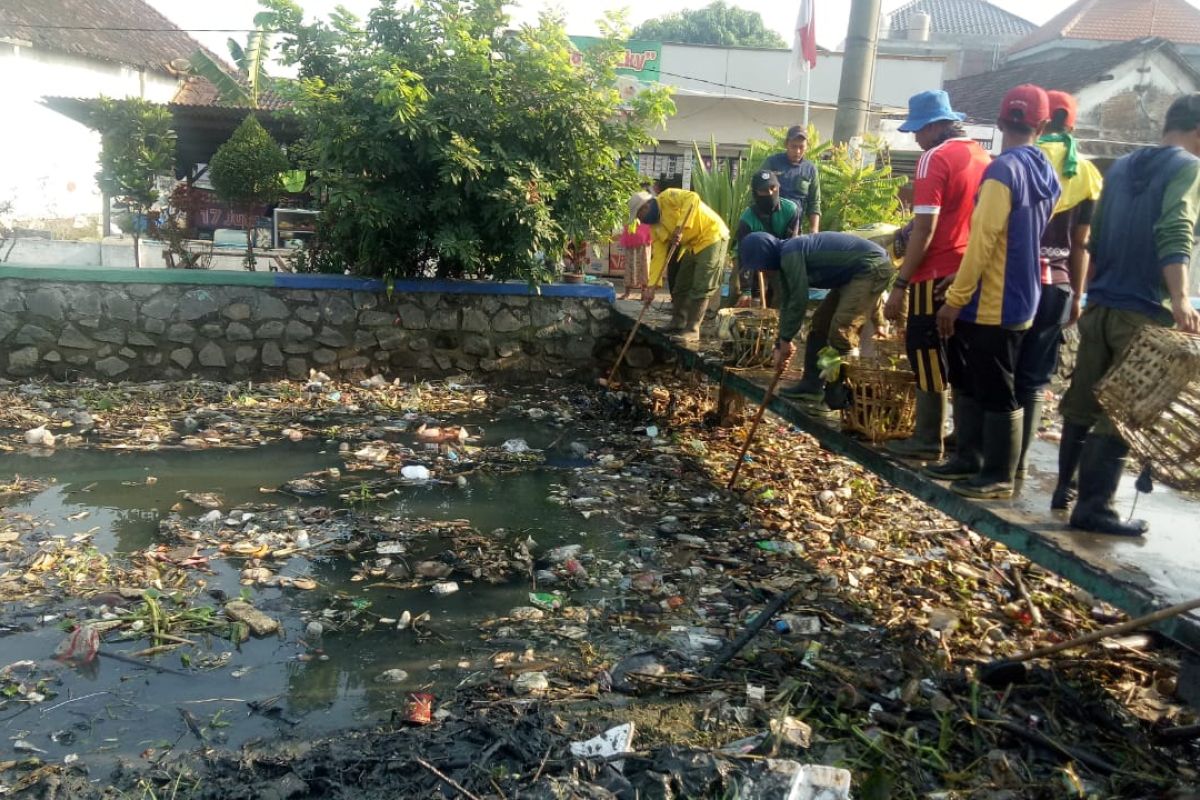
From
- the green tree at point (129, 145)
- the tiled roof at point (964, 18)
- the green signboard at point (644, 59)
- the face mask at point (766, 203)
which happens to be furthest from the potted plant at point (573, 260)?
the tiled roof at point (964, 18)

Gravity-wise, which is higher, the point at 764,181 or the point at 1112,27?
the point at 1112,27

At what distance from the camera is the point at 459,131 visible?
794cm

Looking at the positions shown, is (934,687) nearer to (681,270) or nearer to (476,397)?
(681,270)

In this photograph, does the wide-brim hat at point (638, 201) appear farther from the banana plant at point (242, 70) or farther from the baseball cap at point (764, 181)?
the banana plant at point (242, 70)

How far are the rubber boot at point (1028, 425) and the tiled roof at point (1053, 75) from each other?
12763mm

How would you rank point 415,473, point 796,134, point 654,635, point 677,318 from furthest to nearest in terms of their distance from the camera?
point 677,318, point 796,134, point 415,473, point 654,635

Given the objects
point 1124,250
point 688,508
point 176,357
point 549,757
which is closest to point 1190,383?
point 1124,250

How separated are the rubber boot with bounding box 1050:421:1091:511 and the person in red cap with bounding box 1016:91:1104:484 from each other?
253mm

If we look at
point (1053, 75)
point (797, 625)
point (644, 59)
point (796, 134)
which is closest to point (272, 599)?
point (797, 625)

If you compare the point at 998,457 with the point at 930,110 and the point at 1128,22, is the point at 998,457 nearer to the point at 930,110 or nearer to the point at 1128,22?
the point at 930,110

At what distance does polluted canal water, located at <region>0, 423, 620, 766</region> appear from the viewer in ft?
10.4

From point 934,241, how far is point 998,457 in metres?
1.12

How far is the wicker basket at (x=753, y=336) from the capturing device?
248 inches

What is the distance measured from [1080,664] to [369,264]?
7.05 metres
